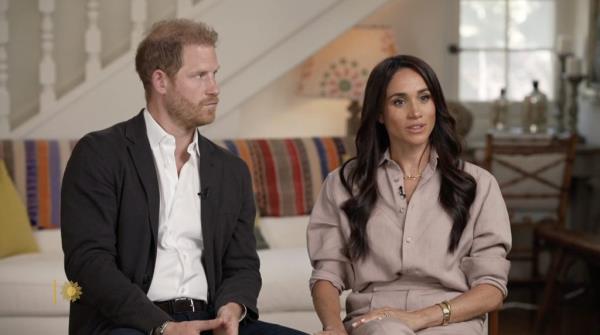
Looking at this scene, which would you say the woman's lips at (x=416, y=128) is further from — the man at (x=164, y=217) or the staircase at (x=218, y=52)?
the staircase at (x=218, y=52)

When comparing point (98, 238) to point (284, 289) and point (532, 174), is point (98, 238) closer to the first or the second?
point (284, 289)

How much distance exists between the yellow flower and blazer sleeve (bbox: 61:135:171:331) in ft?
0.04

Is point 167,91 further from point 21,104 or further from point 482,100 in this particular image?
point 482,100

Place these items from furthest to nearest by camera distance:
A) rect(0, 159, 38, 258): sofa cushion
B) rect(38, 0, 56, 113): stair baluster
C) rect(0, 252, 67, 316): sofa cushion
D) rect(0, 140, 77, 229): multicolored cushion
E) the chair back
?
the chair back
rect(38, 0, 56, 113): stair baluster
rect(0, 140, 77, 229): multicolored cushion
rect(0, 159, 38, 258): sofa cushion
rect(0, 252, 67, 316): sofa cushion

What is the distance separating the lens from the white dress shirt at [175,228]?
2.46m

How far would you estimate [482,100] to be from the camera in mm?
5902

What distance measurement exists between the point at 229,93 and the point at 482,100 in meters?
1.89

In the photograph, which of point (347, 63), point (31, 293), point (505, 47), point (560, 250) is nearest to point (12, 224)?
point (31, 293)

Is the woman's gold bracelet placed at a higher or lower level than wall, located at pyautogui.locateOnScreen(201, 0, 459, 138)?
lower

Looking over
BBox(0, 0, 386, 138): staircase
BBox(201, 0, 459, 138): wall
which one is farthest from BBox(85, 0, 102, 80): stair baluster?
BBox(201, 0, 459, 138): wall

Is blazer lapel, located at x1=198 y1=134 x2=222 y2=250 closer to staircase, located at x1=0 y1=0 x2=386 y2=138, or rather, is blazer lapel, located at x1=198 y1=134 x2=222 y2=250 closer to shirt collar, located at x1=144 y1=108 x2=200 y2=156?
shirt collar, located at x1=144 y1=108 x2=200 y2=156

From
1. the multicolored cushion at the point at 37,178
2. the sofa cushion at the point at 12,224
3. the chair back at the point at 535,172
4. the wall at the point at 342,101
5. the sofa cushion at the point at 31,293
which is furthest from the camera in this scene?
the wall at the point at 342,101

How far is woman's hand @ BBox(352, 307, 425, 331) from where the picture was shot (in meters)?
2.27

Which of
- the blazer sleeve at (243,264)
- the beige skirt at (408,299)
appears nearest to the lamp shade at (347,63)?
the blazer sleeve at (243,264)
